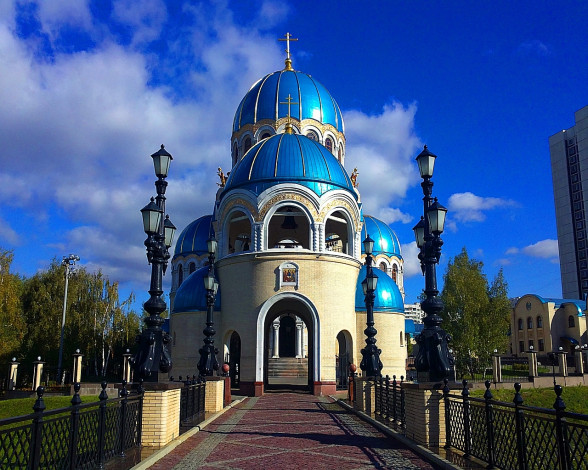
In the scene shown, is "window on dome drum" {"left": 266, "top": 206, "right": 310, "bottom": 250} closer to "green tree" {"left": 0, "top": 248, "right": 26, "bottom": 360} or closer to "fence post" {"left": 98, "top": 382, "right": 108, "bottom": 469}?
"green tree" {"left": 0, "top": 248, "right": 26, "bottom": 360}

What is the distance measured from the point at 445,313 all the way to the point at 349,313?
16.2m

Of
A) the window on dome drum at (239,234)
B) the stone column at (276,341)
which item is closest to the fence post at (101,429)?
the window on dome drum at (239,234)

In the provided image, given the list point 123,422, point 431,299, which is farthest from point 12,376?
point 431,299

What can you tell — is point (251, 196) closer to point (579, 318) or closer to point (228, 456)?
point (228, 456)

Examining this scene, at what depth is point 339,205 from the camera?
26781mm

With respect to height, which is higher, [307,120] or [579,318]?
[307,120]

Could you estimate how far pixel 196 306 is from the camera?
1092 inches

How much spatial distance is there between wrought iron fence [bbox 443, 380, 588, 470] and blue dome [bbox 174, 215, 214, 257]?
29906mm

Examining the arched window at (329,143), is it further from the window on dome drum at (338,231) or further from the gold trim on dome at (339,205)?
the gold trim on dome at (339,205)

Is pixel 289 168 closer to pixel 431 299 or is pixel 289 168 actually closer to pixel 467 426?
pixel 431 299

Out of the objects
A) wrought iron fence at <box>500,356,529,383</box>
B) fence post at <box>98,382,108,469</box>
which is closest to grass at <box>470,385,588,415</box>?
wrought iron fence at <box>500,356,529,383</box>

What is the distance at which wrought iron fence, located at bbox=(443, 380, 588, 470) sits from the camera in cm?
542

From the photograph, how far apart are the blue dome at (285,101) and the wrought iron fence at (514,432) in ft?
85.2

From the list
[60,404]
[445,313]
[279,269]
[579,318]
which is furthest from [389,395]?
[579,318]
